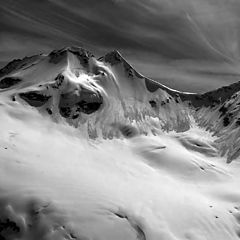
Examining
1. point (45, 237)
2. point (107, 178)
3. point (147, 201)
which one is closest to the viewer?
point (45, 237)

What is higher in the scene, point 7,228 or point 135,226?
point 135,226

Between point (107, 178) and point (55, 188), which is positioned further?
point (107, 178)

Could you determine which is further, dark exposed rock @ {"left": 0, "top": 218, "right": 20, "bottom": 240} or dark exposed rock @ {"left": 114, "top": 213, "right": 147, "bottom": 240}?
dark exposed rock @ {"left": 114, "top": 213, "right": 147, "bottom": 240}

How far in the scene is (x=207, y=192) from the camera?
178250 mm

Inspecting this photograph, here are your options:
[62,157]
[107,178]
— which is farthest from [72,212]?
[62,157]

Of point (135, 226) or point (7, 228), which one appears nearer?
point (7, 228)

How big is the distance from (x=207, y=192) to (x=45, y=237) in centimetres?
7696

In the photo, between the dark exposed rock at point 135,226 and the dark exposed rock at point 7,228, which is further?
the dark exposed rock at point 135,226

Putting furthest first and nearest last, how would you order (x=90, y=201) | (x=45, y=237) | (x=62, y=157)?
(x=62, y=157) < (x=90, y=201) < (x=45, y=237)

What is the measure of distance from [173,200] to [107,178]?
84.1 ft

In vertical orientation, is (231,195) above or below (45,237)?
above

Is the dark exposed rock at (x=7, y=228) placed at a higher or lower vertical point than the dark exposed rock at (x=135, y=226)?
lower

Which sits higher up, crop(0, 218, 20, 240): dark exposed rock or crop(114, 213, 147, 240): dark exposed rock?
crop(114, 213, 147, 240): dark exposed rock

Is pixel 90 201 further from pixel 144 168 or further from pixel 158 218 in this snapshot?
pixel 144 168
